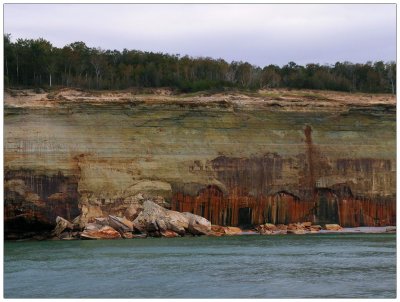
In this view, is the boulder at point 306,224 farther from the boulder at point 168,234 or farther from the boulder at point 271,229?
the boulder at point 168,234

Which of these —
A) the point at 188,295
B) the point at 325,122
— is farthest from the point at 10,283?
the point at 325,122

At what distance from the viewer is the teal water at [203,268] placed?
2145 centimetres

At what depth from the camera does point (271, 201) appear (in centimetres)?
4206

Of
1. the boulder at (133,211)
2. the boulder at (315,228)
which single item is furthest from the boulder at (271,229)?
the boulder at (133,211)

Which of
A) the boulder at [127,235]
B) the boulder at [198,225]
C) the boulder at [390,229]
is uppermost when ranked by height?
the boulder at [198,225]

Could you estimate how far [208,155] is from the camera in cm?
4197

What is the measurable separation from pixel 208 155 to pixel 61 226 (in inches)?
315

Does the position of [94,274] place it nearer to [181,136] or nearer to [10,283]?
[10,283]

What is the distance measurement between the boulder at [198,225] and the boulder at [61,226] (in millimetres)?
4940

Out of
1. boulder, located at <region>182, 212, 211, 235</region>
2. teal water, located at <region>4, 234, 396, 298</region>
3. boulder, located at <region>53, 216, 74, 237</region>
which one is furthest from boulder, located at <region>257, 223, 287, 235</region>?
boulder, located at <region>53, 216, 74, 237</region>

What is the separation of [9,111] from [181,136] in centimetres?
786

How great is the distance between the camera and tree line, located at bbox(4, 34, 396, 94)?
44969 millimetres

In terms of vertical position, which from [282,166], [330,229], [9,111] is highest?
[9,111]

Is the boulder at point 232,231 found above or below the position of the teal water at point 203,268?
below
